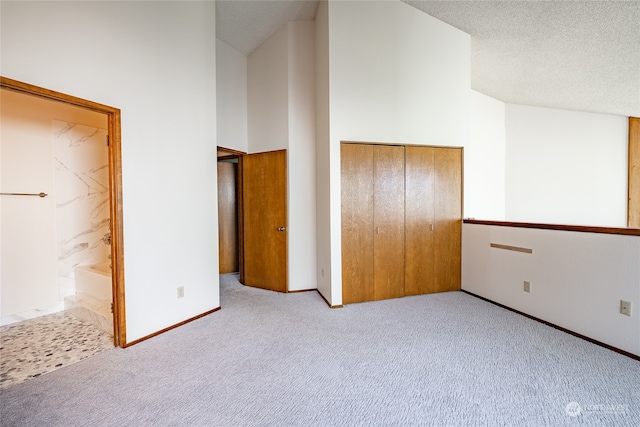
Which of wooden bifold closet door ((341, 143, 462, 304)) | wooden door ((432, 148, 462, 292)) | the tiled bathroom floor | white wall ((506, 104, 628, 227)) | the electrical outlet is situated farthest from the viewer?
white wall ((506, 104, 628, 227))

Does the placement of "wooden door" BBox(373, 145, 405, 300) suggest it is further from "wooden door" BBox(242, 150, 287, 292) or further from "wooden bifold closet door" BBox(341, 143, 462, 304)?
"wooden door" BBox(242, 150, 287, 292)

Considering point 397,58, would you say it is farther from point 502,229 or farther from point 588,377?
point 588,377

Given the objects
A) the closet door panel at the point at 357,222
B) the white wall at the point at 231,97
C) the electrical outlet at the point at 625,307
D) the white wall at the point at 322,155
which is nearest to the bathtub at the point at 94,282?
the white wall at the point at 231,97

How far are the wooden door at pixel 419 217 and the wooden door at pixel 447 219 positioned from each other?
9 centimetres

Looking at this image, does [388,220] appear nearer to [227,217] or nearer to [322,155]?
[322,155]

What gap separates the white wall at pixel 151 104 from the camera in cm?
179

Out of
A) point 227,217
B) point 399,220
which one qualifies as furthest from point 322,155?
point 227,217

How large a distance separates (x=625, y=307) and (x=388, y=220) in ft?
6.72

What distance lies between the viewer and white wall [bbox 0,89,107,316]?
2.74 meters

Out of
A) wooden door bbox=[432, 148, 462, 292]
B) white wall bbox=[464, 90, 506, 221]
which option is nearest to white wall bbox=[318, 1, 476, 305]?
wooden door bbox=[432, 148, 462, 292]

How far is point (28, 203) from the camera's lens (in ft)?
9.52

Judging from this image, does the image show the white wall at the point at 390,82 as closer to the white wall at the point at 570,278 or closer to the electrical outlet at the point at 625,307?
the white wall at the point at 570,278

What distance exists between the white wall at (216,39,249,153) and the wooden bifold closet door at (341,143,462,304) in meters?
1.66

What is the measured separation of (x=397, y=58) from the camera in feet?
10.7
